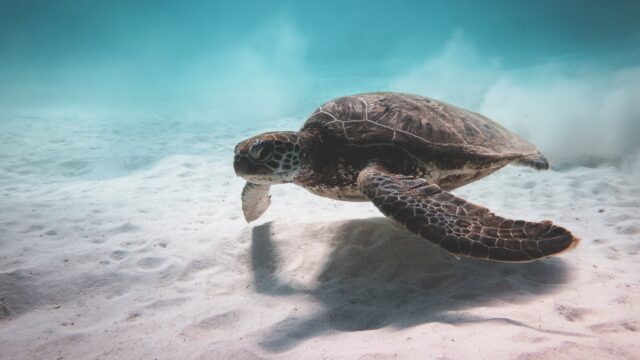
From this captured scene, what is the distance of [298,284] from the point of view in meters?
3.14

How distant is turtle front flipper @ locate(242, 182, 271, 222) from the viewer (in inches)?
168

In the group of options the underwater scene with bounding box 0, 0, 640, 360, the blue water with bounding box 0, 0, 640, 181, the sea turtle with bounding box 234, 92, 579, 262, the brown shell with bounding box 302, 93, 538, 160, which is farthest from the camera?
the blue water with bounding box 0, 0, 640, 181


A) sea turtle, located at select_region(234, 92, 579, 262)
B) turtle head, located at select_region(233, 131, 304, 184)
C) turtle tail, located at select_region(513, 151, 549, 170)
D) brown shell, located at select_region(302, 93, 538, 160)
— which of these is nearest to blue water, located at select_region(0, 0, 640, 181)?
turtle tail, located at select_region(513, 151, 549, 170)

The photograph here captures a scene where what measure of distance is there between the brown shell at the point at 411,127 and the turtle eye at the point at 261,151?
740 mm

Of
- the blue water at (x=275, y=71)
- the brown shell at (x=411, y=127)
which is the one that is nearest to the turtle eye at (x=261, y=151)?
the brown shell at (x=411, y=127)

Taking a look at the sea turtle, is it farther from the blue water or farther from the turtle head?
the blue water

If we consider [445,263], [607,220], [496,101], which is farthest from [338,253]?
[496,101]

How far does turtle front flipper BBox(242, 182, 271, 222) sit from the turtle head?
964 millimetres

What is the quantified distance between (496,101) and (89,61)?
68443mm

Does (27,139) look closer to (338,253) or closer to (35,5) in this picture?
(338,253)

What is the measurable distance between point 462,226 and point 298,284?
1.65m

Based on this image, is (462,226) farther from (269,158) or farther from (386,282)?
(269,158)

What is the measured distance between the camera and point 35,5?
62875mm

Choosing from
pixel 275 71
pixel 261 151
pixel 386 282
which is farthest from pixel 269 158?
pixel 275 71
